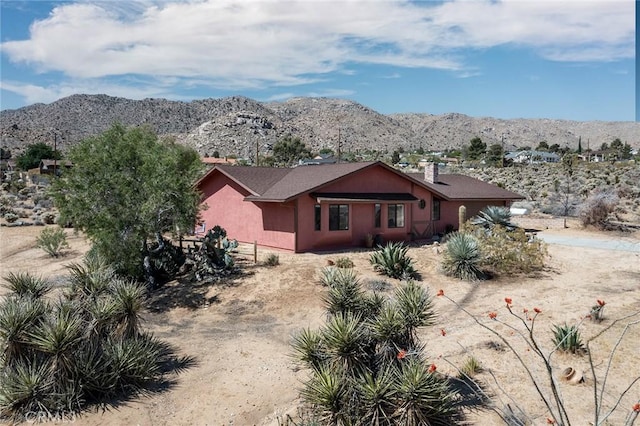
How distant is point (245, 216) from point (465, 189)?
15.1 meters

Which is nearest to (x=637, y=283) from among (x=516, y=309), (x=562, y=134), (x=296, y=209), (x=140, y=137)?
(x=516, y=309)

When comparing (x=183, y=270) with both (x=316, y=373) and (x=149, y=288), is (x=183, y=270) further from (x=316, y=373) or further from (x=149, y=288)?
(x=316, y=373)

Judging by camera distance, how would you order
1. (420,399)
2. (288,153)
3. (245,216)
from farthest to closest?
(288,153) → (245,216) → (420,399)

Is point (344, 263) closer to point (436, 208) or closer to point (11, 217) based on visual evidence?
point (436, 208)

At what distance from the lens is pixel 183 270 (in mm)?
20094

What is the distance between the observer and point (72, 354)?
9.99 meters

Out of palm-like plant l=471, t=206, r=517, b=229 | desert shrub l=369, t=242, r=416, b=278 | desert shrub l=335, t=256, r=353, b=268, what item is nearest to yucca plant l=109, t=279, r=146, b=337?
desert shrub l=335, t=256, r=353, b=268

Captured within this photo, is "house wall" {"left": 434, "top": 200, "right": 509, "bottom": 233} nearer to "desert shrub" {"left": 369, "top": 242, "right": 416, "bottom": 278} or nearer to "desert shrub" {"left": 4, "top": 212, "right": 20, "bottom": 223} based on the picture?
"desert shrub" {"left": 369, "top": 242, "right": 416, "bottom": 278}

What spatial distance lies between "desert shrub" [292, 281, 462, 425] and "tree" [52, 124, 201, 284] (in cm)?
1084

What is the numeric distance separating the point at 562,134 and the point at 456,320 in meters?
171

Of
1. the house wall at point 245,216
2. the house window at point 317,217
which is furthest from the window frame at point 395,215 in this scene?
the house wall at point 245,216

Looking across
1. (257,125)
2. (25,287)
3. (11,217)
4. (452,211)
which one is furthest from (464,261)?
(257,125)

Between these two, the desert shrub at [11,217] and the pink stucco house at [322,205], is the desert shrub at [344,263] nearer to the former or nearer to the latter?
the pink stucco house at [322,205]

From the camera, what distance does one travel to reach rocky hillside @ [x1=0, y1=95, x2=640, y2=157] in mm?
108750
